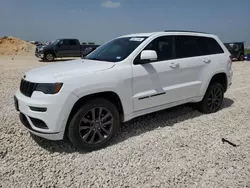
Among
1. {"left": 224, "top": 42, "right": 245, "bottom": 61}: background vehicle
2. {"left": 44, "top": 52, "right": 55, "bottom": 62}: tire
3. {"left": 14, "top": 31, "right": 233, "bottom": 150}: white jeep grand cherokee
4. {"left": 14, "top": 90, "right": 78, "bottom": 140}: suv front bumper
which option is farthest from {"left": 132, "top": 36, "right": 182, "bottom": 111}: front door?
{"left": 224, "top": 42, "right": 245, "bottom": 61}: background vehicle

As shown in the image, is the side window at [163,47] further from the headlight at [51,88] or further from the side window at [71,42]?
the side window at [71,42]

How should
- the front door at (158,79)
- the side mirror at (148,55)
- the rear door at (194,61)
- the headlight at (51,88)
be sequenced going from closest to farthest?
1. the headlight at (51,88)
2. the side mirror at (148,55)
3. the front door at (158,79)
4. the rear door at (194,61)

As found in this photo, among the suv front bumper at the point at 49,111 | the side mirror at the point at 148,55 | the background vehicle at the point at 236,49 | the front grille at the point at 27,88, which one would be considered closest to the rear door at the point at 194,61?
the side mirror at the point at 148,55

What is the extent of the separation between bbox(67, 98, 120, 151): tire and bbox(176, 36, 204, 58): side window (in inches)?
72.6

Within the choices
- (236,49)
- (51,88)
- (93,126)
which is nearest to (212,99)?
(93,126)

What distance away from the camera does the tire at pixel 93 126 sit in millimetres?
3295

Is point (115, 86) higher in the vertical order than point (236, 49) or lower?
higher

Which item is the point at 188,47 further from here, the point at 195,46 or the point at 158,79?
the point at 158,79

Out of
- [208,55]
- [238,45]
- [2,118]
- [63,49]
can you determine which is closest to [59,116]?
[2,118]

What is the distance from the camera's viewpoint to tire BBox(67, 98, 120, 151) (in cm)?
329

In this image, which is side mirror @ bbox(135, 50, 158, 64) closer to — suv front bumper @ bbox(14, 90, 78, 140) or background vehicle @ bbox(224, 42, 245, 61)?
suv front bumper @ bbox(14, 90, 78, 140)

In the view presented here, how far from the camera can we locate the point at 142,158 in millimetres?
3289

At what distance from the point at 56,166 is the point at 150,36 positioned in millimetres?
2662

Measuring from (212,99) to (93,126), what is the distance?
3003mm
